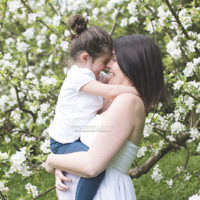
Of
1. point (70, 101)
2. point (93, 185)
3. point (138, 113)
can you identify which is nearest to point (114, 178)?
point (93, 185)

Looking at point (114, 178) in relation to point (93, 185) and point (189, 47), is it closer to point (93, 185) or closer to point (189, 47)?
point (93, 185)

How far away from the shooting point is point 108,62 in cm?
213

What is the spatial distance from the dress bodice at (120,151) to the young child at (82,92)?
6 cm

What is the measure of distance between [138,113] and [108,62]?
57 cm

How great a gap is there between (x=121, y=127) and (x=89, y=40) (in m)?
0.73

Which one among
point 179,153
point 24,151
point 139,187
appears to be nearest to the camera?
point 24,151

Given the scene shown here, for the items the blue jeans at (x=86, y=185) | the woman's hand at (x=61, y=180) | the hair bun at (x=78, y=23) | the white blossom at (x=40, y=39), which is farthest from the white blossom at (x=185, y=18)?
the white blossom at (x=40, y=39)

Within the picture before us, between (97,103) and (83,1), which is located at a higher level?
(83,1)

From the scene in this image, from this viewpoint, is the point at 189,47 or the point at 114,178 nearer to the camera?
the point at 114,178

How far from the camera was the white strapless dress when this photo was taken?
1.76 meters

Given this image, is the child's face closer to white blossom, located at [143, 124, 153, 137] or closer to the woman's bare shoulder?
the woman's bare shoulder

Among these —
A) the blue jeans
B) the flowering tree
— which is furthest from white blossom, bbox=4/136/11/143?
the blue jeans

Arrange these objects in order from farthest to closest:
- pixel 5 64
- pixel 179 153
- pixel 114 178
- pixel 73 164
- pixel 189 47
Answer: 1. pixel 179 153
2. pixel 5 64
3. pixel 189 47
4. pixel 114 178
5. pixel 73 164

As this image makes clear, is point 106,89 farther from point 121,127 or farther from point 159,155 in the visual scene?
point 159,155
